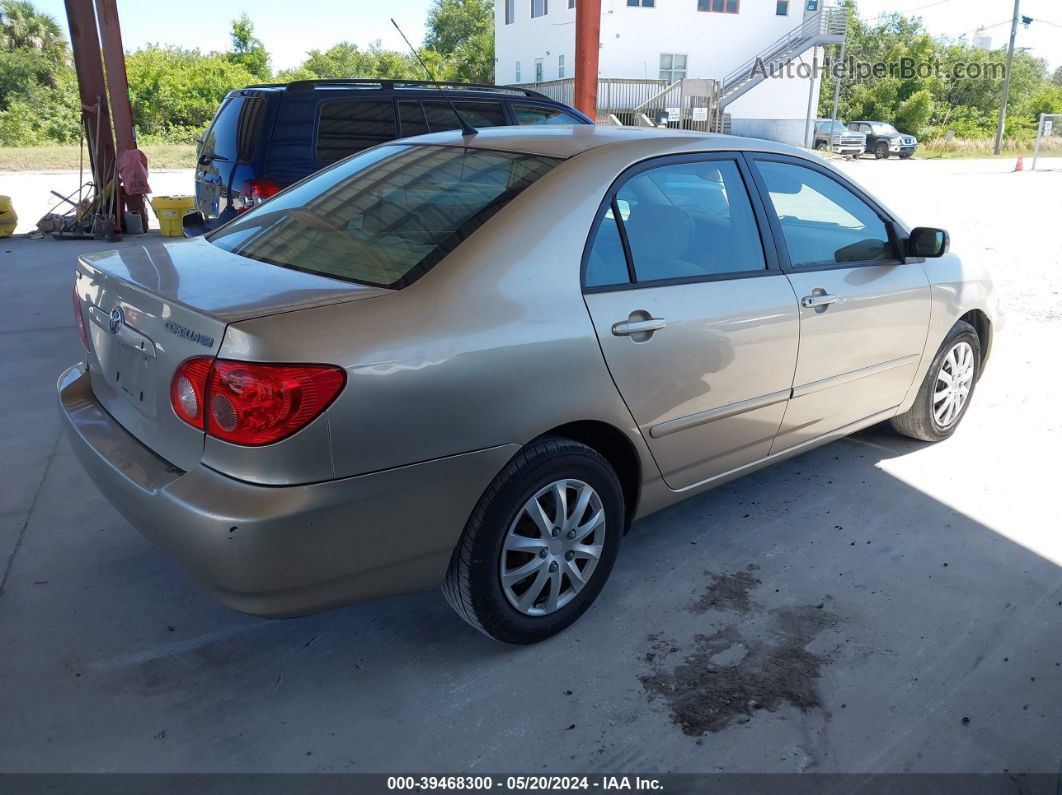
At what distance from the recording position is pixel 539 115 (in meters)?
8.12

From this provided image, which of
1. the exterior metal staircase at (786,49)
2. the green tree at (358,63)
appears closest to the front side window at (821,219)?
the exterior metal staircase at (786,49)

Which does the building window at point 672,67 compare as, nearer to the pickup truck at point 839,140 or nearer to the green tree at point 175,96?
the pickup truck at point 839,140

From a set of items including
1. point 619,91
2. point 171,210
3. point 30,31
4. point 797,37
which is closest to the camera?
point 171,210

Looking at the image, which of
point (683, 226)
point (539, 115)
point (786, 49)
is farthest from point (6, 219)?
point (786, 49)

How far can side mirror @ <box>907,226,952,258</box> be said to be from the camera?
12.6 feet

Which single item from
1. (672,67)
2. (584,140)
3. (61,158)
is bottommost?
(61,158)

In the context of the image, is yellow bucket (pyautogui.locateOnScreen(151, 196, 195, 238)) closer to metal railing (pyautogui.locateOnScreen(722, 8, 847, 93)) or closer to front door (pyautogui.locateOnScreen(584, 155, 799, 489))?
front door (pyautogui.locateOnScreen(584, 155, 799, 489))

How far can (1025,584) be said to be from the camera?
3277 millimetres

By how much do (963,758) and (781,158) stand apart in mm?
2346

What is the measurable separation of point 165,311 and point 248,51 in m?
47.3

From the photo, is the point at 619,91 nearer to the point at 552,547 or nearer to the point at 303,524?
the point at 552,547

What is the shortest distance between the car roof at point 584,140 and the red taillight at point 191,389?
140 cm

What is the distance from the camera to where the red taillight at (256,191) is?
6.26 meters

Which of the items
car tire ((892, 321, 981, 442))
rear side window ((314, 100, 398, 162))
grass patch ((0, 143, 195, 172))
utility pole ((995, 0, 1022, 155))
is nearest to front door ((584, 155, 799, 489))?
car tire ((892, 321, 981, 442))
